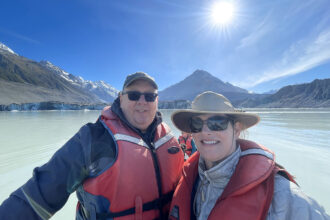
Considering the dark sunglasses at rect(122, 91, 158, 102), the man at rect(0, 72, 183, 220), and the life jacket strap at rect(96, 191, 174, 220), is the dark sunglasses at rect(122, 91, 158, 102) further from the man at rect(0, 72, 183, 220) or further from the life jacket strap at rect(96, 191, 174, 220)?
the life jacket strap at rect(96, 191, 174, 220)

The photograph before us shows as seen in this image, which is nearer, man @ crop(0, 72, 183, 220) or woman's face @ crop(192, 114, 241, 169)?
man @ crop(0, 72, 183, 220)

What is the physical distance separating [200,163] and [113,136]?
0.88 meters

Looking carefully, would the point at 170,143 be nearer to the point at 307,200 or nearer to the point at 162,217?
the point at 162,217

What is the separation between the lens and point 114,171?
138cm

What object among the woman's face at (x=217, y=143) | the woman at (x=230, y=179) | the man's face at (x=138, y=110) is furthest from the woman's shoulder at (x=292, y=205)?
the man's face at (x=138, y=110)

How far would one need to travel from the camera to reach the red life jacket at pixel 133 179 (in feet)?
4.49

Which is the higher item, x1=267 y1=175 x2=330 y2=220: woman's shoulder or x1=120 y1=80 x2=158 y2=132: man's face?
x1=120 y1=80 x2=158 y2=132: man's face

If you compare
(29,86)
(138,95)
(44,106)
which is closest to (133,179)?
(138,95)

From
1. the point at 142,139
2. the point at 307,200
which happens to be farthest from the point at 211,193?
the point at 142,139

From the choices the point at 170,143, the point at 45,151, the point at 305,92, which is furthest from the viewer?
the point at 305,92

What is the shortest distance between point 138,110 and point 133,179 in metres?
0.72

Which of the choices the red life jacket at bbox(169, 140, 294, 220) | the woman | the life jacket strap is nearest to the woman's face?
the woman

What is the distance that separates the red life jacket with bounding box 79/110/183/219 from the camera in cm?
137

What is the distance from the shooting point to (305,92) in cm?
9212
